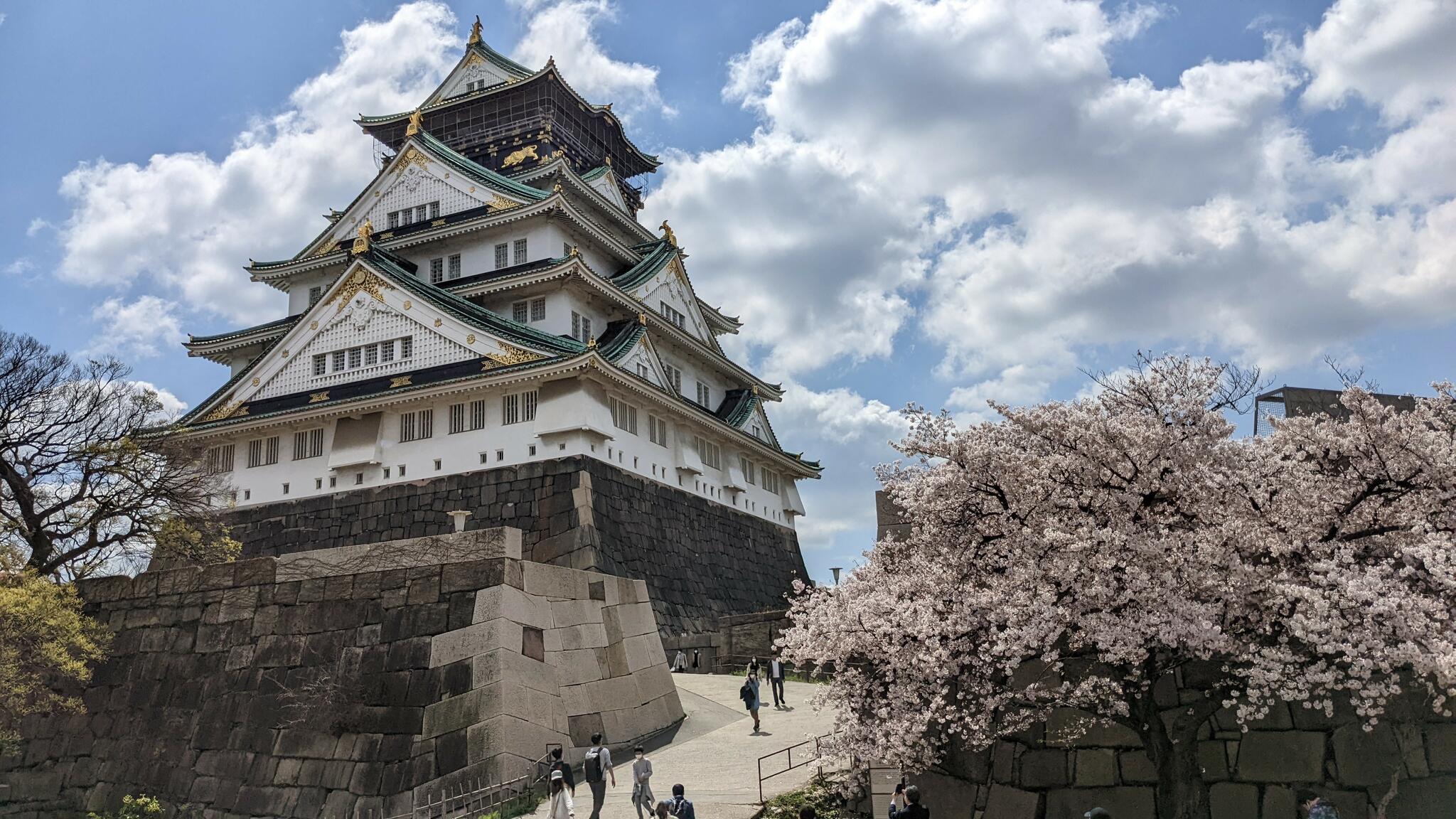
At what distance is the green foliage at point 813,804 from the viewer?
575 inches

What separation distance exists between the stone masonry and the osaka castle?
346 inches

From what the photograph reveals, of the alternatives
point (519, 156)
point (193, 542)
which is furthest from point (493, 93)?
point (193, 542)

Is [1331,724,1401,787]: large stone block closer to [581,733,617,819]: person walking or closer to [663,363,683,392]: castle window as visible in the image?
[581,733,617,819]: person walking

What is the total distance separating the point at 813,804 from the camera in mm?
15164

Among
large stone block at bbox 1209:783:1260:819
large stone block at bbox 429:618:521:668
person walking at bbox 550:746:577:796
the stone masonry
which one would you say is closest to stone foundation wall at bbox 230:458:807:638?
the stone masonry

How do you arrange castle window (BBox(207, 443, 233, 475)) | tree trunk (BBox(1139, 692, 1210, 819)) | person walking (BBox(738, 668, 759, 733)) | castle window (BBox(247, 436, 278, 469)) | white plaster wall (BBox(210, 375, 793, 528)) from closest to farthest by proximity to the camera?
tree trunk (BBox(1139, 692, 1210, 819)) → person walking (BBox(738, 668, 759, 733)) → white plaster wall (BBox(210, 375, 793, 528)) → castle window (BBox(247, 436, 278, 469)) → castle window (BBox(207, 443, 233, 475))

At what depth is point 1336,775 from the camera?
39.4ft

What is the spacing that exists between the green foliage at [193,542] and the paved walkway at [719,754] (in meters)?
9.82

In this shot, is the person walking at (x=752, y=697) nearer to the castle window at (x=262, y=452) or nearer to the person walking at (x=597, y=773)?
the person walking at (x=597, y=773)

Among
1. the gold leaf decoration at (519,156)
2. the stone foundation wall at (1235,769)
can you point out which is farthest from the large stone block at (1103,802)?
the gold leaf decoration at (519,156)

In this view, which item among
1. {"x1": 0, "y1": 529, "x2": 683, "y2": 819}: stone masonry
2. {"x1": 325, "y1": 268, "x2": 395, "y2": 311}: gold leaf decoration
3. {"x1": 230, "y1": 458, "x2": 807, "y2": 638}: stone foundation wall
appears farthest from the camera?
{"x1": 325, "y1": 268, "x2": 395, "y2": 311}: gold leaf decoration

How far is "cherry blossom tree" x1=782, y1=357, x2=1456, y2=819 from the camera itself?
1108 centimetres

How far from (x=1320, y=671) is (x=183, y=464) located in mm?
21897

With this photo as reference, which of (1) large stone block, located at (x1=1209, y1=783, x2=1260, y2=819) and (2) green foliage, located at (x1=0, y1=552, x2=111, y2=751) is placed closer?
(1) large stone block, located at (x1=1209, y1=783, x2=1260, y2=819)
